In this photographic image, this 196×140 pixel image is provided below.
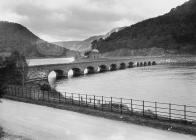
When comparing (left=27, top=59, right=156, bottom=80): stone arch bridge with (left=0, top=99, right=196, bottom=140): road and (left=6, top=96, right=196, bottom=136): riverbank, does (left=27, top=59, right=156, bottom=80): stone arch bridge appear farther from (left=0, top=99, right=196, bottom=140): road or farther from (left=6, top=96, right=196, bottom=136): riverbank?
(left=0, top=99, right=196, bottom=140): road

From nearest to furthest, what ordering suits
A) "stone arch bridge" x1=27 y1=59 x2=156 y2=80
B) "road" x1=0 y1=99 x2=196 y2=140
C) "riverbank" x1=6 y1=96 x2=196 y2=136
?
"road" x1=0 y1=99 x2=196 y2=140 < "riverbank" x1=6 y1=96 x2=196 y2=136 < "stone arch bridge" x1=27 y1=59 x2=156 y2=80

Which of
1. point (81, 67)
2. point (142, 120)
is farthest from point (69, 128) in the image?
point (81, 67)

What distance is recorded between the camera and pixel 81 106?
1123 inches

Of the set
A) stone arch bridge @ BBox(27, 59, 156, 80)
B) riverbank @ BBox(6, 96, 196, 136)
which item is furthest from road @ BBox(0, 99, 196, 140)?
stone arch bridge @ BBox(27, 59, 156, 80)

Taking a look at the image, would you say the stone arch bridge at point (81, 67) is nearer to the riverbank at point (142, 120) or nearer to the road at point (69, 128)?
the riverbank at point (142, 120)

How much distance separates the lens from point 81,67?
102438mm

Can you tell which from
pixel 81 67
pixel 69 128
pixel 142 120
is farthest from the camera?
pixel 81 67

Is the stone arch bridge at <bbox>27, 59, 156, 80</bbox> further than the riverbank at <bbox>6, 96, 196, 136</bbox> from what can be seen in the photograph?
Yes

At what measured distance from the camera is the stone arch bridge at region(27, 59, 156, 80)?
74.1 meters

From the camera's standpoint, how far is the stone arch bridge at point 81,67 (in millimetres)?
74062

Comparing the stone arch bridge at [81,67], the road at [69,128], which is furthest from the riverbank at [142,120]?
the stone arch bridge at [81,67]

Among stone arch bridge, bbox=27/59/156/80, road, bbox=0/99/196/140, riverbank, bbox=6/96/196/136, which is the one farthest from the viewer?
stone arch bridge, bbox=27/59/156/80

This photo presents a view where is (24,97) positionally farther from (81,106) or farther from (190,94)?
(190,94)

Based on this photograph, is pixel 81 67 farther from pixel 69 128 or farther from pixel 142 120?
pixel 69 128
